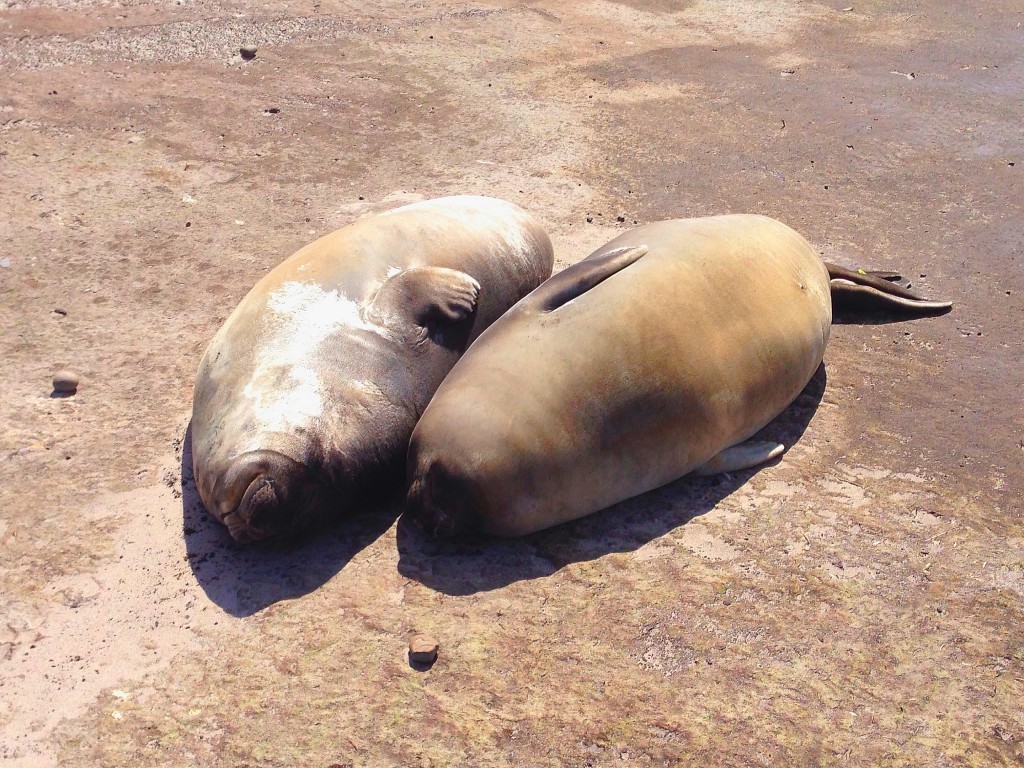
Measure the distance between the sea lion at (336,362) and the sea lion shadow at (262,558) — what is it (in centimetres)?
15

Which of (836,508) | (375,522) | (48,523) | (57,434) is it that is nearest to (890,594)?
(836,508)

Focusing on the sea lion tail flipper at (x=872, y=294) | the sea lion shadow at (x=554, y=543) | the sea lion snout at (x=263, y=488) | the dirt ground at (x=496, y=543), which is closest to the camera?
the dirt ground at (x=496, y=543)

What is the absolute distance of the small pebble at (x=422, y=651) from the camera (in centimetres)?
358

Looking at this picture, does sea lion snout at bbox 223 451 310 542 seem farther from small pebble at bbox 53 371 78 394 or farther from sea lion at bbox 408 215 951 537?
small pebble at bbox 53 371 78 394

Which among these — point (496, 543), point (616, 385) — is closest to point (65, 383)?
point (496, 543)

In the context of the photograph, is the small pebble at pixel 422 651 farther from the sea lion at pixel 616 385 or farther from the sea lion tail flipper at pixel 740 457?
the sea lion tail flipper at pixel 740 457

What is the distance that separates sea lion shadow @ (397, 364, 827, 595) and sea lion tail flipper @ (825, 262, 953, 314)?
171 centimetres

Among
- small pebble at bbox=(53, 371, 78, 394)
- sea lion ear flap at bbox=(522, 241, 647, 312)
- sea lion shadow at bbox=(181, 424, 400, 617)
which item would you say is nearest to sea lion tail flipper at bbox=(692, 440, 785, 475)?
sea lion ear flap at bbox=(522, 241, 647, 312)

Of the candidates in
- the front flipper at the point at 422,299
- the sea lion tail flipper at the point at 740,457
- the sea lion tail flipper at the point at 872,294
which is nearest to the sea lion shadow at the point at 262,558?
the front flipper at the point at 422,299

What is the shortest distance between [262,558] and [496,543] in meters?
0.93

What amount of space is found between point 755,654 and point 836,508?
992 mm

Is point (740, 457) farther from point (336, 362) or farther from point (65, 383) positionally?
point (65, 383)

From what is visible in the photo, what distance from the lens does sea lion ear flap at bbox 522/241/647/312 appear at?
4.50 metres

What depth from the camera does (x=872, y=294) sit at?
570 centimetres
